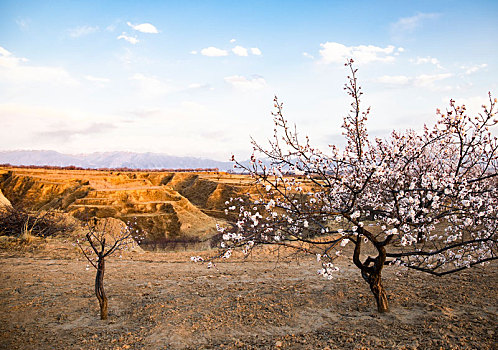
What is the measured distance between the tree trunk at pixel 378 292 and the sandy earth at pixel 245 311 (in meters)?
0.22

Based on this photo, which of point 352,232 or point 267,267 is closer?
point 352,232

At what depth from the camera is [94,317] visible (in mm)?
7152

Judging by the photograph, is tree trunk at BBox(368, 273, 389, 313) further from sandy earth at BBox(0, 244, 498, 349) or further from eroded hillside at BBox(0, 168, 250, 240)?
eroded hillside at BBox(0, 168, 250, 240)

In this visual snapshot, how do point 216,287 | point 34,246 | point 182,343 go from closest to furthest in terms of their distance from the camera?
point 182,343, point 216,287, point 34,246

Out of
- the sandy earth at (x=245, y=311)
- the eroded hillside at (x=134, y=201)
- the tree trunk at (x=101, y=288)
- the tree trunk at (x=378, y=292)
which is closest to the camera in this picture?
the sandy earth at (x=245, y=311)

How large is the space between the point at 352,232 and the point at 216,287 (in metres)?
5.07

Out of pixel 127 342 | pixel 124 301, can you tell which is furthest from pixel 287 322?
pixel 124 301

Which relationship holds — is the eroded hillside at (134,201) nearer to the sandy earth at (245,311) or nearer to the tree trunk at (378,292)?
the sandy earth at (245,311)

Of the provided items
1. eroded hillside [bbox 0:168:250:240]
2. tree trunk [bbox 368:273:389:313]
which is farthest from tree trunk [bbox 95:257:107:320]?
eroded hillside [bbox 0:168:250:240]

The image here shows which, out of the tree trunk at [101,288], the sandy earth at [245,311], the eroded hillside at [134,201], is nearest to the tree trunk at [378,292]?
the sandy earth at [245,311]

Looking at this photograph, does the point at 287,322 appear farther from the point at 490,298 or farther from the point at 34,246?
the point at 34,246

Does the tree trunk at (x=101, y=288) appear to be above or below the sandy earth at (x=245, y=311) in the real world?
above

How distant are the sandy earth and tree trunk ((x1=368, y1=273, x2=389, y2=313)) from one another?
0.22 m

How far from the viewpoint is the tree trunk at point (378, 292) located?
21.4 feet
